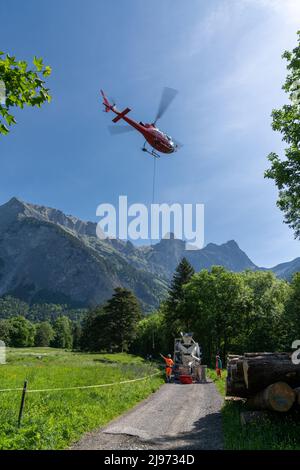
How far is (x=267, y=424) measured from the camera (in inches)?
445

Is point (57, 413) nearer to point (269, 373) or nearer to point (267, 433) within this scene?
point (267, 433)

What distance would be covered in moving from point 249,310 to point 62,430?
180 feet

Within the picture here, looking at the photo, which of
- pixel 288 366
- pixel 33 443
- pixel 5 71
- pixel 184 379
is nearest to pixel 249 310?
pixel 184 379

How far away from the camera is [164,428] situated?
12.6 meters

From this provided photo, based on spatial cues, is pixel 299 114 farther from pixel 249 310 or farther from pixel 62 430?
pixel 249 310

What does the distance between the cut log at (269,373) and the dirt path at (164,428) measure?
199cm

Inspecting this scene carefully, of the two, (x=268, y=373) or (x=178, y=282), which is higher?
(x=178, y=282)

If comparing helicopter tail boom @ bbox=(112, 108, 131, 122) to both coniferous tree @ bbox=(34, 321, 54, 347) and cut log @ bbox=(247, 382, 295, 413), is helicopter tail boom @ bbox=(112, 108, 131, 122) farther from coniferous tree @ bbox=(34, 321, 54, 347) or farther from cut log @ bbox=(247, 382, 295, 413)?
coniferous tree @ bbox=(34, 321, 54, 347)

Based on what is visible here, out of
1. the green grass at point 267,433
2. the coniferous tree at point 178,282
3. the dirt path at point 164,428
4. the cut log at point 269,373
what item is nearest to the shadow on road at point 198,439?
the dirt path at point 164,428

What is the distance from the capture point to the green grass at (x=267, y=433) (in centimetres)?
943

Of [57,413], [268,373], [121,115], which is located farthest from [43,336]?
[268,373]

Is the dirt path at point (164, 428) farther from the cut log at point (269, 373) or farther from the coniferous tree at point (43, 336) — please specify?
the coniferous tree at point (43, 336)

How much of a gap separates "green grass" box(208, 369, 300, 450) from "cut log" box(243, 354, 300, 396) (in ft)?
3.22

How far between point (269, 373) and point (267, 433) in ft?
7.90
